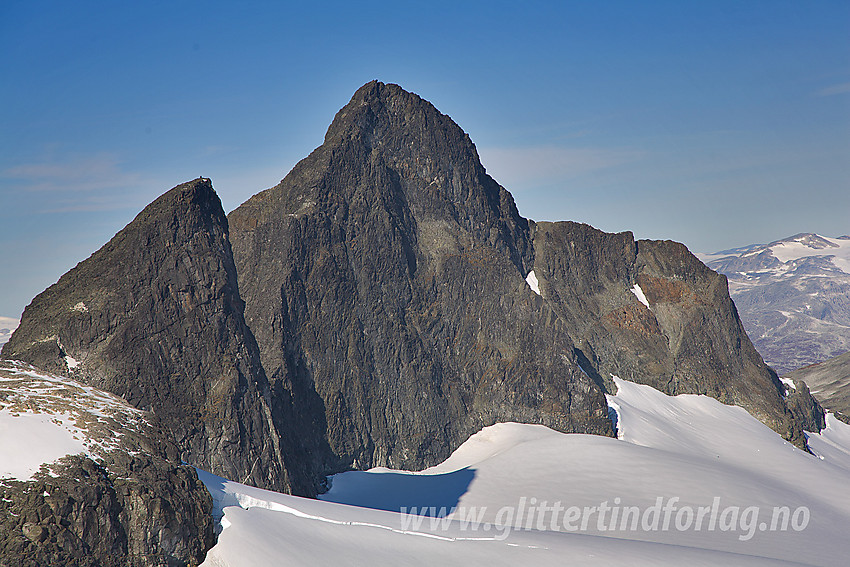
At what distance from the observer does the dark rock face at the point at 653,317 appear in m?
97.1

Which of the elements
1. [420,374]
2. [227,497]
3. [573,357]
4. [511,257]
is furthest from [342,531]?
[511,257]

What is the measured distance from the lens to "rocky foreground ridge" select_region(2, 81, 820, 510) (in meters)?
46.5

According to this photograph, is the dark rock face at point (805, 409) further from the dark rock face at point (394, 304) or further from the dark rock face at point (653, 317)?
the dark rock face at point (394, 304)

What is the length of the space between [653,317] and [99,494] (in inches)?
3533

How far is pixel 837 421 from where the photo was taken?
11231 centimetres

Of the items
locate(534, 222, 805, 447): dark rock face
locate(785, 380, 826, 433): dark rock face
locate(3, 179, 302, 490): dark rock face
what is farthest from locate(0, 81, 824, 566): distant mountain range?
locate(785, 380, 826, 433): dark rock face

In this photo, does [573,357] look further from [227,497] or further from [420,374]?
[227,497]

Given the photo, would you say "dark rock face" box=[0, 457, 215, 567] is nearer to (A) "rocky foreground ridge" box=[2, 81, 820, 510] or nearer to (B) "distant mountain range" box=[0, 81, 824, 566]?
(B) "distant mountain range" box=[0, 81, 824, 566]

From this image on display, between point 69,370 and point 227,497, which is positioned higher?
point 69,370

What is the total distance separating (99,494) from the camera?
24.9 m

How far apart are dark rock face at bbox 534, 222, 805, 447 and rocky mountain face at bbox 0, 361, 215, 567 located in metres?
72.3

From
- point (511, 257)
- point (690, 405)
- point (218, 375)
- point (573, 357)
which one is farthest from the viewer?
point (511, 257)

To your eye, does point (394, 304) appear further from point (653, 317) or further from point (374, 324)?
point (653, 317)

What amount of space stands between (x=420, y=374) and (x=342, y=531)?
45355 mm
